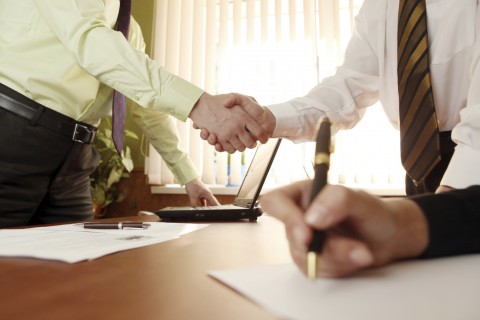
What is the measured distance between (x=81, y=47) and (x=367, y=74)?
93cm

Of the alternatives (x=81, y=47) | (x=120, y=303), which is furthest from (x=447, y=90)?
(x=81, y=47)

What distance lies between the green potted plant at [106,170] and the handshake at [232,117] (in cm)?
129

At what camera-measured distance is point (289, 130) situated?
1.21m

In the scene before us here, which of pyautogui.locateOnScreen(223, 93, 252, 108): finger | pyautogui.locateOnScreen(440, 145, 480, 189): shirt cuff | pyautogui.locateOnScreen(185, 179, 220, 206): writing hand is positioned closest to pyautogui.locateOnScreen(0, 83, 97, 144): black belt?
pyautogui.locateOnScreen(223, 93, 252, 108): finger

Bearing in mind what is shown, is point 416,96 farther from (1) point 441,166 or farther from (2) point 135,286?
(2) point 135,286

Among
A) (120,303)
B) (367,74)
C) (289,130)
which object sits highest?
(367,74)

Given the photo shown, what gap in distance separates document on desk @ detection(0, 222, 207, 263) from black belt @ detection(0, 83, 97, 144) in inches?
20.8

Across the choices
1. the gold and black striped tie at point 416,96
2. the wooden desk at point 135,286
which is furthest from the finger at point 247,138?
the wooden desk at point 135,286

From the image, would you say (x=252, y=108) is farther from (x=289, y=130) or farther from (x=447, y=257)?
(x=447, y=257)

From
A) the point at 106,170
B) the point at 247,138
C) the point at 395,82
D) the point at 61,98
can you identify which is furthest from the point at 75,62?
the point at 106,170

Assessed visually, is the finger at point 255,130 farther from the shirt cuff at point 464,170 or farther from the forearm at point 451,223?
the forearm at point 451,223

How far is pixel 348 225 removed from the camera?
361 mm

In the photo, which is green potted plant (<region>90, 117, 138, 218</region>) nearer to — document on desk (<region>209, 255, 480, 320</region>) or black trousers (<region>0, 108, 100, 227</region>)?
black trousers (<region>0, 108, 100, 227</region>)

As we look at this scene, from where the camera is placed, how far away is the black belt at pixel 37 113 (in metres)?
1.14
